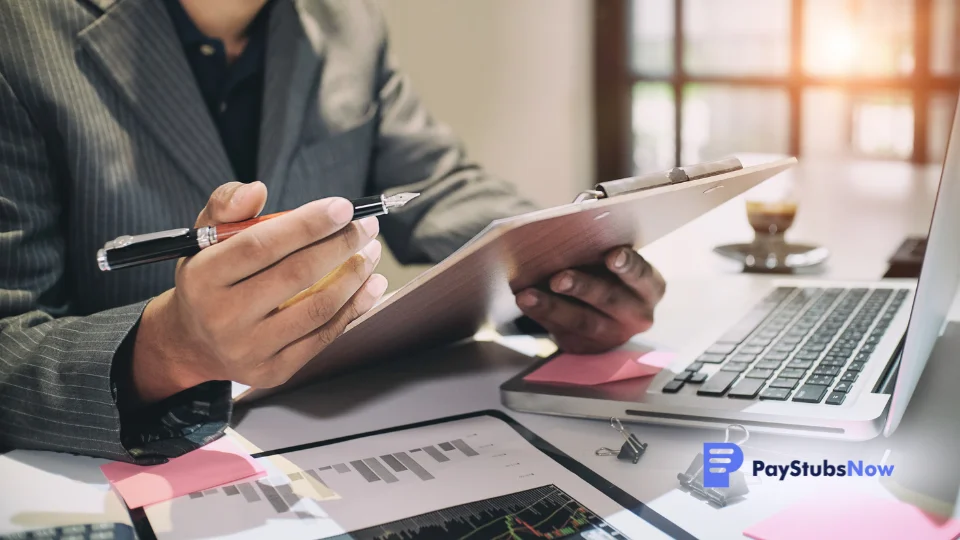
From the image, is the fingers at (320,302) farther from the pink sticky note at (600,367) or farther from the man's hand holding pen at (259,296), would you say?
the pink sticky note at (600,367)

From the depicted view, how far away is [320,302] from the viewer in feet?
2.20

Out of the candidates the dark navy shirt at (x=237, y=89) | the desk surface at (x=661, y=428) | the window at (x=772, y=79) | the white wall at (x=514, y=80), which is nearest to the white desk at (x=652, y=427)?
the desk surface at (x=661, y=428)

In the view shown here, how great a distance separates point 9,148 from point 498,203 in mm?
684

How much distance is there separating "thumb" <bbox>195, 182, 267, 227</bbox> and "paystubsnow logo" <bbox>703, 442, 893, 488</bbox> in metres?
0.38

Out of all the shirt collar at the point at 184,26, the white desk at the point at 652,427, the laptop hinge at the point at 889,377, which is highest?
the shirt collar at the point at 184,26

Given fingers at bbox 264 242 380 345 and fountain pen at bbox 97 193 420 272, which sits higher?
fountain pen at bbox 97 193 420 272

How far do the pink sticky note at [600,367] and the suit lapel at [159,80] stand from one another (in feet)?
1.63

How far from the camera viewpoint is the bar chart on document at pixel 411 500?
1.92 feet

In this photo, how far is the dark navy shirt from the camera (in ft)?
3.93

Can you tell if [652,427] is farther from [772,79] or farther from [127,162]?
[772,79]

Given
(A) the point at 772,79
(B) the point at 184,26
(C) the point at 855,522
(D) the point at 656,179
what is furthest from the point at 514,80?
(C) the point at 855,522

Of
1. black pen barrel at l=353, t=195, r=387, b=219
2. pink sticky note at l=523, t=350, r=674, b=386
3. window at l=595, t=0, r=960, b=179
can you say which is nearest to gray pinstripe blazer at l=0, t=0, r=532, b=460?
black pen barrel at l=353, t=195, r=387, b=219

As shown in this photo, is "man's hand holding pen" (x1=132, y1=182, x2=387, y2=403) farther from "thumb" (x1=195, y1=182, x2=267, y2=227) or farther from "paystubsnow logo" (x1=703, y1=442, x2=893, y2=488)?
"paystubsnow logo" (x1=703, y1=442, x2=893, y2=488)

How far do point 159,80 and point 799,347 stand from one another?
2.54 ft
